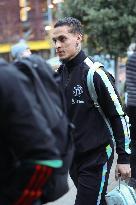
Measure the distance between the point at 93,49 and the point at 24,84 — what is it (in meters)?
10.3

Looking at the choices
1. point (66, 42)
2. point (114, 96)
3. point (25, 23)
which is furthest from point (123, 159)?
point (25, 23)

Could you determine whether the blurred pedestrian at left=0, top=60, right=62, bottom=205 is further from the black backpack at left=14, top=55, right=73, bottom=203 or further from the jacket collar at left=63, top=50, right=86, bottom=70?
the jacket collar at left=63, top=50, right=86, bottom=70

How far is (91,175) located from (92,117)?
430 mm

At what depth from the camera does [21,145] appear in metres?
2.00

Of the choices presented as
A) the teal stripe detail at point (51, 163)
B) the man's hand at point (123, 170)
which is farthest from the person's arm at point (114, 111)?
the teal stripe detail at point (51, 163)

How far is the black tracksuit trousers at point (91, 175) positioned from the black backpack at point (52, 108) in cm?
141

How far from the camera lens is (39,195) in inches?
85.5

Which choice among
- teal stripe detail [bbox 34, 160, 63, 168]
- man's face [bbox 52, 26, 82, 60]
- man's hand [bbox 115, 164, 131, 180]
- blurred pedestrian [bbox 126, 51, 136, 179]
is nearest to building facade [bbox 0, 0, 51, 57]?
blurred pedestrian [bbox 126, 51, 136, 179]

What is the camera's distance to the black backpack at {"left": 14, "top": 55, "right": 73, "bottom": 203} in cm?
214

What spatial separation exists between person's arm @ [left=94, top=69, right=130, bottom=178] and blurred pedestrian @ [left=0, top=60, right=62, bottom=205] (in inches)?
63.3

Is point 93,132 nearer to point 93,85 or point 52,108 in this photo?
point 93,85

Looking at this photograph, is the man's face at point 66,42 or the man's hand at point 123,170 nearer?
the man's hand at point 123,170

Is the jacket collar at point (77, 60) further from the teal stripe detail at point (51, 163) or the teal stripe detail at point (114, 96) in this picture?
the teal stripe detail at point (51, 163)

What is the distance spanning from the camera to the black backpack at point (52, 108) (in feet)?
7.01
